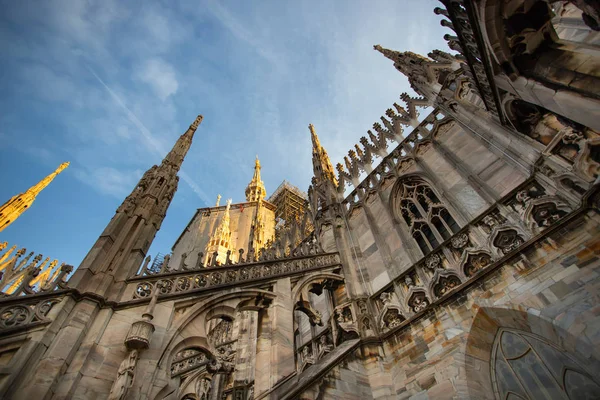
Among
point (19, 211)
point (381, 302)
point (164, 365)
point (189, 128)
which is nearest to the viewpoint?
point (164, 365)

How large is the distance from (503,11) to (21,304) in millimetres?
8491

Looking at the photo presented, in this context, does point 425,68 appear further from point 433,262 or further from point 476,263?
point 476,263

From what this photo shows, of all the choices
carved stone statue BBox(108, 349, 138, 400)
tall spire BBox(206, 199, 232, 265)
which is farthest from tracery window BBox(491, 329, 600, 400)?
tall spire BBox(206, 199, 232, 265)

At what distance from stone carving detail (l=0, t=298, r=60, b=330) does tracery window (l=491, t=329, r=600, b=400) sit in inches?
277

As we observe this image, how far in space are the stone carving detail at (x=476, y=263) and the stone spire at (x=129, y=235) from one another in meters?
6.43

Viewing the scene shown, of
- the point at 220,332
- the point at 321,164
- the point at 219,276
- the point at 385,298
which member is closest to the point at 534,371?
the point at 385,298

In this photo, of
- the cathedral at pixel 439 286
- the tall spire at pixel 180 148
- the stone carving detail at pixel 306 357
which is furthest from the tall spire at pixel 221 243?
the stone carving detail at pixel 306 357

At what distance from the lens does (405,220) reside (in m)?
9.96

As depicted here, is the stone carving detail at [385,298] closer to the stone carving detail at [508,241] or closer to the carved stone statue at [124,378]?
the stone carving detail at [508,241]

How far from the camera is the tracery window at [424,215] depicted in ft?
28.4

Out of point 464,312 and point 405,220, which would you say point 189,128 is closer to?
point 405,220

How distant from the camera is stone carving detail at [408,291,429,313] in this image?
6.81 meters

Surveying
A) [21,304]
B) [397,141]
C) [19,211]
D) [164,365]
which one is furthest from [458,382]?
[19,211]

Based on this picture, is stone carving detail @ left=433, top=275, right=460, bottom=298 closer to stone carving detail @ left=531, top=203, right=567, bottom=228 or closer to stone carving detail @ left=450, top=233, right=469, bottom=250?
stone carving detail @ left=450, top=233, right=469, bottom=250
